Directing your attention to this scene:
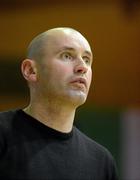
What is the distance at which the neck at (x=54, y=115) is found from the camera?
1.71 metres

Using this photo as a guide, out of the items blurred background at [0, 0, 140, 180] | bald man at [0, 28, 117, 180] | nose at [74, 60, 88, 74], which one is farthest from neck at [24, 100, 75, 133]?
blurred background at [0, 0, 140, 180]

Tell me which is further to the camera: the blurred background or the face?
the blurred background

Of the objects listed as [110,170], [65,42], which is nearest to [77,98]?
[65,42]

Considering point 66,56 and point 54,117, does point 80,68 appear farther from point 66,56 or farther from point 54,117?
point 54,117

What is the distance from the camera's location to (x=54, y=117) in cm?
171

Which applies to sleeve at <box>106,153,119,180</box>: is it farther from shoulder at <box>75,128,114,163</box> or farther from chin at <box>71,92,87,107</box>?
chin at <box>71,92,87,107</box>

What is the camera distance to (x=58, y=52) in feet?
5.63

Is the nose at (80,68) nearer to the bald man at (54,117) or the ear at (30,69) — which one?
the bald man at (54,117)

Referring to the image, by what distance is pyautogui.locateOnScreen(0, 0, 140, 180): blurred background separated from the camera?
4.14 m

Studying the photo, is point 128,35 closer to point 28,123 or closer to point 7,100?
point 7,100

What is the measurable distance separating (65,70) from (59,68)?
2cm

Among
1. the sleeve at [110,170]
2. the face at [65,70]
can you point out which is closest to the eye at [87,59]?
the face at [65,70]

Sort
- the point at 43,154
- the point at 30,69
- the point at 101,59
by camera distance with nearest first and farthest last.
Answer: the point at 43,154 → the point at 30,69 → the point at 101,59

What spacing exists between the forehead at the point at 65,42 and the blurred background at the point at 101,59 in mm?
2371
